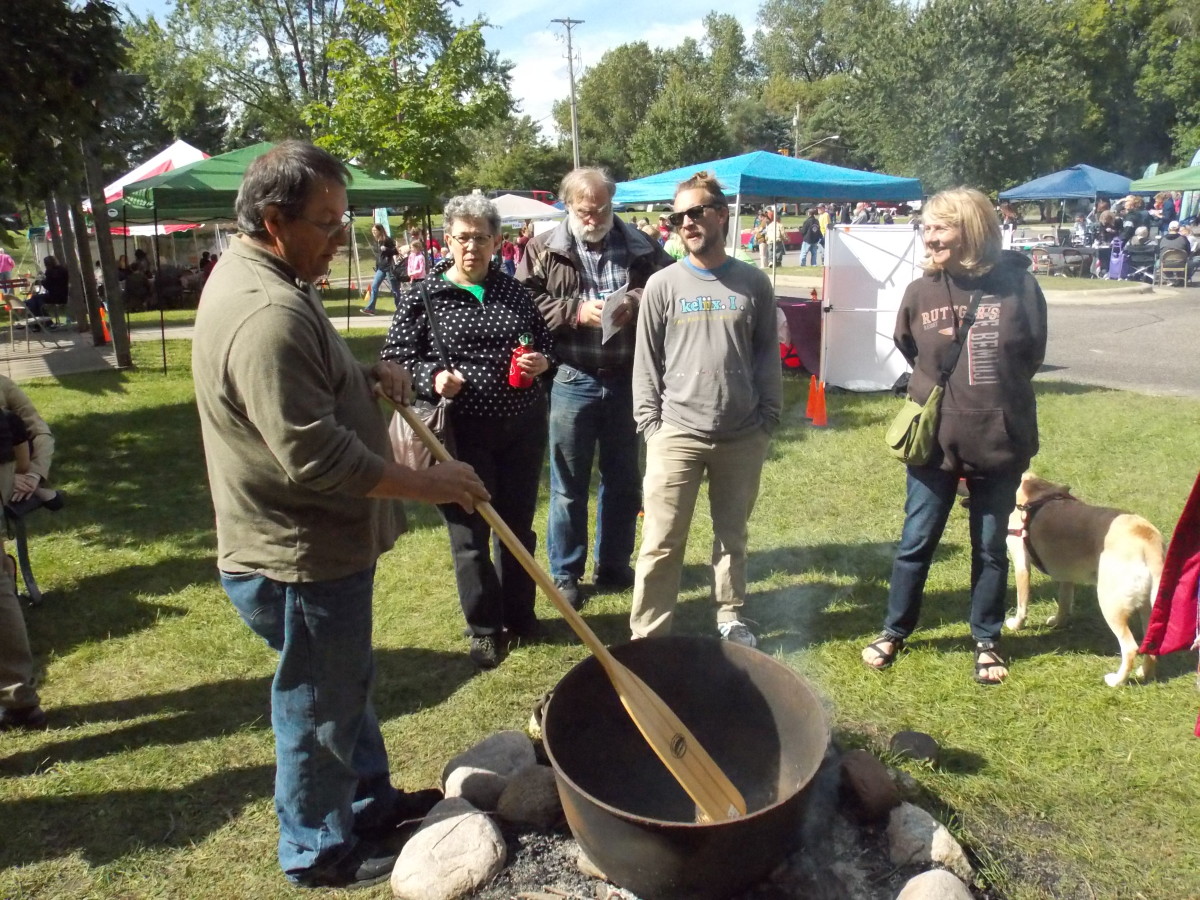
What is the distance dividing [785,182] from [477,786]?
8.87 metres

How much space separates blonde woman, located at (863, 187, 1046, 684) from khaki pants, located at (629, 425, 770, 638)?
668 mm

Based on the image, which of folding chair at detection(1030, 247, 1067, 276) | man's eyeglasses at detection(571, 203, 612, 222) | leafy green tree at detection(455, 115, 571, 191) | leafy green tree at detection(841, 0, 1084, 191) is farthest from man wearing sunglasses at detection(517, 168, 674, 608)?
leafy green tree at detection(455, 115, 571, 191)

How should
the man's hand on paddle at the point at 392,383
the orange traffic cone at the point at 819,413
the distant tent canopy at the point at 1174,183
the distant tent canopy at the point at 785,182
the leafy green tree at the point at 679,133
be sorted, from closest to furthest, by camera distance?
the man's hand on paddle at the point at 392,383, the orange traffic cone at the point at 819,413, the distant tent canopy at the point at 785,182, the distant tent canopy at the point at 1174,183, the leafy green tree at the point at 679,133

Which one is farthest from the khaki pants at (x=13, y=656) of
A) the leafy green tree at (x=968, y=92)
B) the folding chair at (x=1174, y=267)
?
the leafy green tree at (x=968, y=92)

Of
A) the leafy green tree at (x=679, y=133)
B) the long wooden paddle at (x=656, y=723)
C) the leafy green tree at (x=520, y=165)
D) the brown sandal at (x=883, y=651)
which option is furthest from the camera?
the leafy green tree at (x=520, y=165)

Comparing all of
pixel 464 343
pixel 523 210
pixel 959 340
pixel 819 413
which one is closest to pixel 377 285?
pixel 523 210

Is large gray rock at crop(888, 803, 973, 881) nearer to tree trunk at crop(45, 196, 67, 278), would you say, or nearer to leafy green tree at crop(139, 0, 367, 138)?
tree trunk at crop(45, 196, 67, 278)

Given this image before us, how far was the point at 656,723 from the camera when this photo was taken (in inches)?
92.9

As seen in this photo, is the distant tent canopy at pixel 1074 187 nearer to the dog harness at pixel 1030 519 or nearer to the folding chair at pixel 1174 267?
the folding chair at pixel 1174 267

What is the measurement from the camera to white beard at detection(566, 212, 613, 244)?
13.2 feet

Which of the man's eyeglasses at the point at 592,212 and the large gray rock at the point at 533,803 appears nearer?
the large gray rock at the point at 533,803

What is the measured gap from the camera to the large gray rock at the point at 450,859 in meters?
2.37

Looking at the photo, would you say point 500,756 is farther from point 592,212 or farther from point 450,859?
point 592,212

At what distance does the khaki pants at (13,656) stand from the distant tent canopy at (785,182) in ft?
25.2
